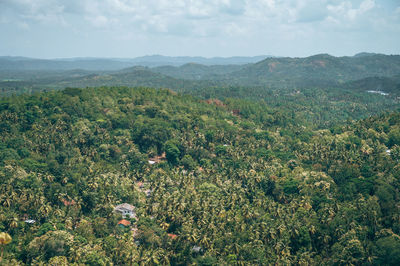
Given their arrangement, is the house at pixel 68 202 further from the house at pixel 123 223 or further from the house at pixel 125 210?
the house at pixel 123 223

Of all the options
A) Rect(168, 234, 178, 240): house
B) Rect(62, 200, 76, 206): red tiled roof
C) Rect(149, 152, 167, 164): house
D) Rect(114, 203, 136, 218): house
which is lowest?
Rect(168, 234, 178, 240): house

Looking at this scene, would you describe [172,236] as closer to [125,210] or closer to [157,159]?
[125,210]

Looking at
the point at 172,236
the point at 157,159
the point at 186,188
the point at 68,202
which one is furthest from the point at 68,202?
the point at 157,159

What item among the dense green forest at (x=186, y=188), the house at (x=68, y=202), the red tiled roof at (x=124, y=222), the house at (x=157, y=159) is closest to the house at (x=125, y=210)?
the dense green forest at (x=186, y=188)

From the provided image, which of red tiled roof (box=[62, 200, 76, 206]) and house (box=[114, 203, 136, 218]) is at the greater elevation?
Answer: red tiled roof (box=[62, 200, 76, 206])

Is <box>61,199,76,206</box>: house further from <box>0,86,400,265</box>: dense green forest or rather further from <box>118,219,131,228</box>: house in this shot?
<box>118,219,131,228</box>: house

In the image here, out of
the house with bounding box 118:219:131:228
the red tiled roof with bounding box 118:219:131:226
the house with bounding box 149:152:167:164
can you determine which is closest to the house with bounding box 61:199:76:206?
the red tiled roof with bounding box 118:219:131:226
